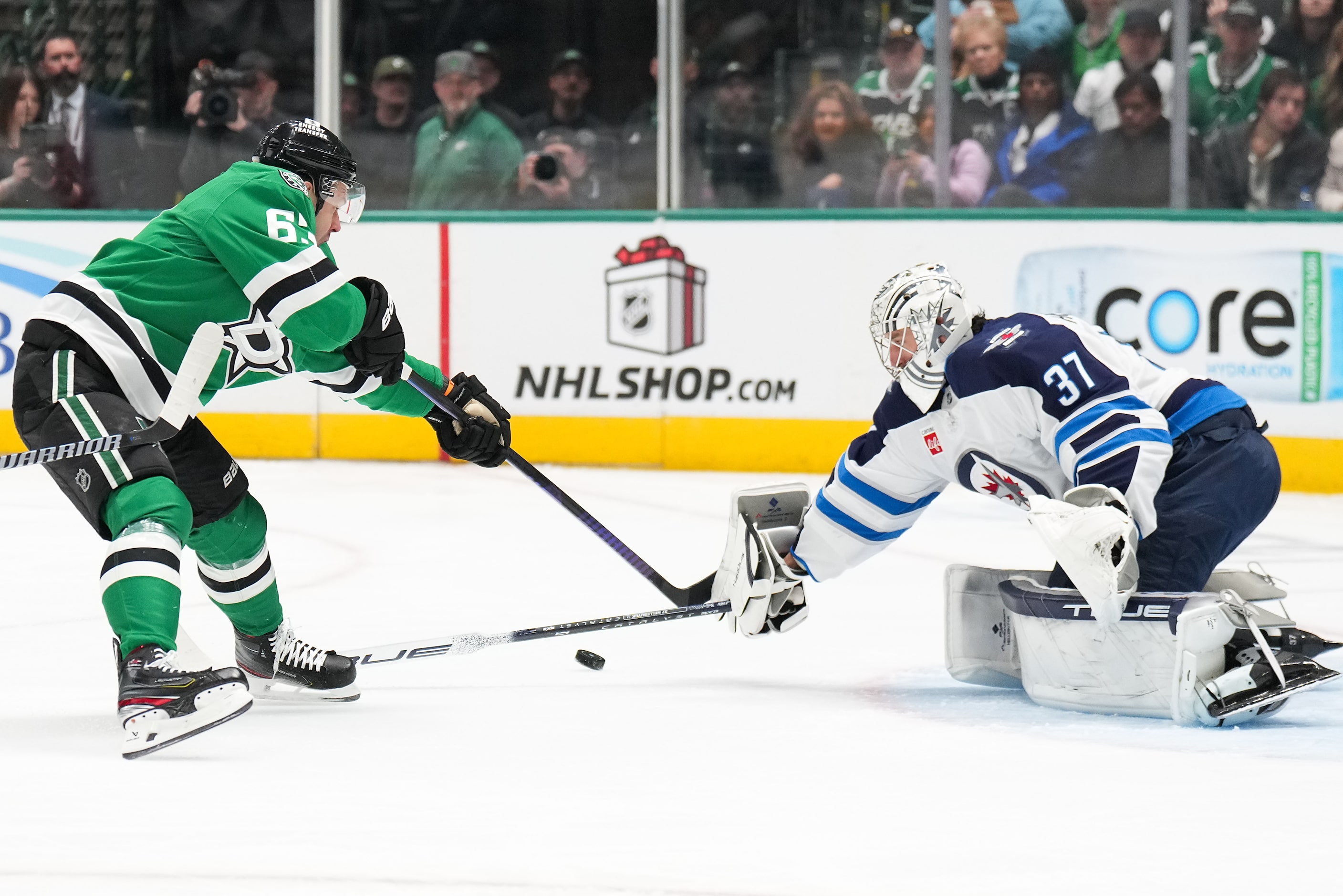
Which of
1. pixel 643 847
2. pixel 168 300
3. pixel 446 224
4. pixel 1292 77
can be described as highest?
pixel 1292 77

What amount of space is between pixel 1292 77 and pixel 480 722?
4337mm

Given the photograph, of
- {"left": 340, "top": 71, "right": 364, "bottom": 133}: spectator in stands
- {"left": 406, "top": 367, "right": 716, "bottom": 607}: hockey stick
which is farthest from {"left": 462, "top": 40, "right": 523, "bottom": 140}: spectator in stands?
{"left": 406, "top": 367, "right": 716, "bottom": 607}: hockey stick

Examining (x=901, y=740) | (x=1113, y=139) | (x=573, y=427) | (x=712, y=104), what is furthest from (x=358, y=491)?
(x=901, y=740)

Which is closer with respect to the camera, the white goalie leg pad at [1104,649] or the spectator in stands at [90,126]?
the white goalie leg pad at [1104,649]

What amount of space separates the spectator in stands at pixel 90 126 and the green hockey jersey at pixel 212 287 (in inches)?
179

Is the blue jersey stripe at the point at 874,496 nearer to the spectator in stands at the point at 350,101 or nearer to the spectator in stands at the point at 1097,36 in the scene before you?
the spectator in stands at the point at 1097,36

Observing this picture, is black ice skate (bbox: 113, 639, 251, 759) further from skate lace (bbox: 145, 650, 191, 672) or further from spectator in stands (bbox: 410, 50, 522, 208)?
spectator in stands (bbox: 410, 50, 522, 208)

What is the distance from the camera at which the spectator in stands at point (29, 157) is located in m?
6.89

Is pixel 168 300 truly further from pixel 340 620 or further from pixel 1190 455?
pixel 1190 455

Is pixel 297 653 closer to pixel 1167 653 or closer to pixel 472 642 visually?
pixel 472 642

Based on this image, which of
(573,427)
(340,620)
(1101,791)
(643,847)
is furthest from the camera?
(573,427)

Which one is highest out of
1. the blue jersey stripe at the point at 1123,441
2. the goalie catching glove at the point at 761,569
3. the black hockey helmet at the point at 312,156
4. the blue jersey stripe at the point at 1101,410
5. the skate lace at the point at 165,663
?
the black hockey helmet at the point at 312,156

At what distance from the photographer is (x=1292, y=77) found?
5844 millimetres

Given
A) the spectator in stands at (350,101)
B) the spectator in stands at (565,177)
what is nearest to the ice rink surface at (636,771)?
the spectator in stands at (565,177)
